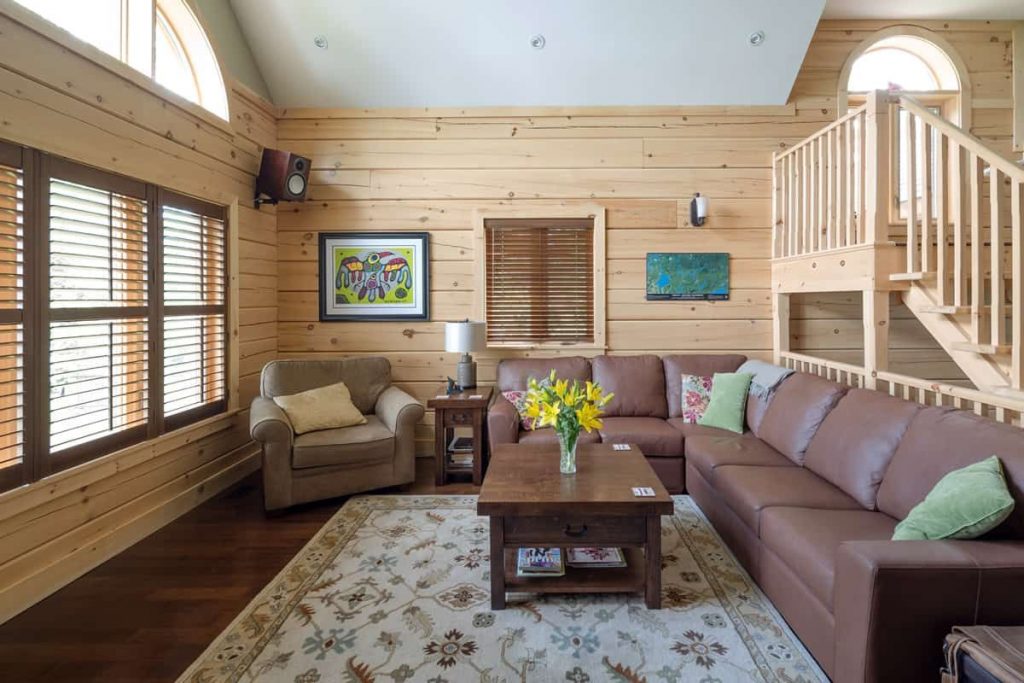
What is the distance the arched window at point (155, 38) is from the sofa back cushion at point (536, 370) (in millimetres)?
2758

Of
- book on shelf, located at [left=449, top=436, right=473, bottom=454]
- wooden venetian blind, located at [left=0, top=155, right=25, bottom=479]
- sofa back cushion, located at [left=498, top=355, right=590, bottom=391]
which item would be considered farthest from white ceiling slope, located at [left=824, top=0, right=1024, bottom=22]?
wooden venetian blind, located at [left=0, top=155, right=25, bottom=479]

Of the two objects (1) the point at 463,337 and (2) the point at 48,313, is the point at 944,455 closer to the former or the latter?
(1) the point at 463,337

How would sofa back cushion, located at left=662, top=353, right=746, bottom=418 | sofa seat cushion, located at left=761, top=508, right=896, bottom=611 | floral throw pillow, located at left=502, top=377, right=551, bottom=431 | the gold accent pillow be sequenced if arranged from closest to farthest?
sofa seat cushion, located at left=761, top=508, right=896, bottom=611 < the gold accent pillow < floral throw pillow, located at left=502, top=377, right=551, bottom=431 < sofa back cushion, located at left=662, top=353, right=746, bottom=418

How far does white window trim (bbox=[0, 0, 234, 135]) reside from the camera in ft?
7.09

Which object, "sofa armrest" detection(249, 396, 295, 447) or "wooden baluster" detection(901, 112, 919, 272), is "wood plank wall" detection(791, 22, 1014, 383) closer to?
"wooden baluster" detection(901, 112, 919, 272)

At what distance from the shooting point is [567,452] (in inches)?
101

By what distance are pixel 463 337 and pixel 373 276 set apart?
1093 millimetres

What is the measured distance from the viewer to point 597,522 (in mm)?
2260

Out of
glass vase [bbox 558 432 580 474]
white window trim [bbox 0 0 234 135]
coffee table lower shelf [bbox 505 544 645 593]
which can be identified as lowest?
coffee table lower shelf [bbox 505 544 645 593]

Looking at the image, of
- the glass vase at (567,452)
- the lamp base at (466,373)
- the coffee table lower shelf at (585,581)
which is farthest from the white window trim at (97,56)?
the coffee table lower shelf at (585,581)

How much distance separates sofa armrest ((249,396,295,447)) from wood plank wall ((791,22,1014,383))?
403 centimetres

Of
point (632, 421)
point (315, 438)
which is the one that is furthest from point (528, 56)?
point (315, 438)

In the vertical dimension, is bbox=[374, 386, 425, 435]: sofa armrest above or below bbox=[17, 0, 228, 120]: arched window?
below

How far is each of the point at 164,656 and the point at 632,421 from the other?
293 centimetres
